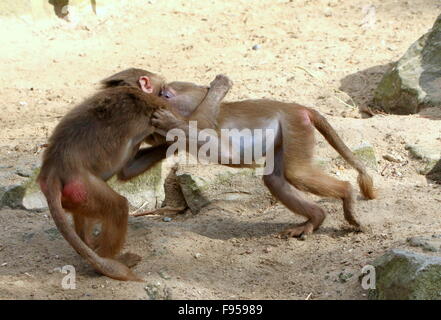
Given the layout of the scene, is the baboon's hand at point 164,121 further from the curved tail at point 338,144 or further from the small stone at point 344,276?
the small stone at point 344,276

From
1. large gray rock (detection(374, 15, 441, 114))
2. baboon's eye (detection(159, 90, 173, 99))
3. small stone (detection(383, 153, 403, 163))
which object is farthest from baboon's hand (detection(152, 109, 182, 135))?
large gray rock (detection(374, 15, 441, 114))

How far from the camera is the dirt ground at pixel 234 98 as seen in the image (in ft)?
15.8

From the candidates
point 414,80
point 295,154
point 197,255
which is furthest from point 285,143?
point 414,80

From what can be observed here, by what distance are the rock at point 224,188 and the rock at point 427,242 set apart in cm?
182

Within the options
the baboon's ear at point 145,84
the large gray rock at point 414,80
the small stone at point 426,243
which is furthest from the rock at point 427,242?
the large gray rock at point 414,80

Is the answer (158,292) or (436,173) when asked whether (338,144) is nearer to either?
(436,173)

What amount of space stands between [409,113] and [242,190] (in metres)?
2.70

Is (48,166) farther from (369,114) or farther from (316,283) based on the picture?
(369,114)

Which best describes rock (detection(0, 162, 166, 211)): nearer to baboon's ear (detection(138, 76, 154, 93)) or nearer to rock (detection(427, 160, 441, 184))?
baboon's ear (detection(138, 76, 154, 93))

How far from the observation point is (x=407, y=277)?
13.2ft

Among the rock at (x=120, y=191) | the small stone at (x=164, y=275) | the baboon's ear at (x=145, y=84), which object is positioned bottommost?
the rock at (x=120, y=191)

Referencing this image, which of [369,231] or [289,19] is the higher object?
[289,19]
